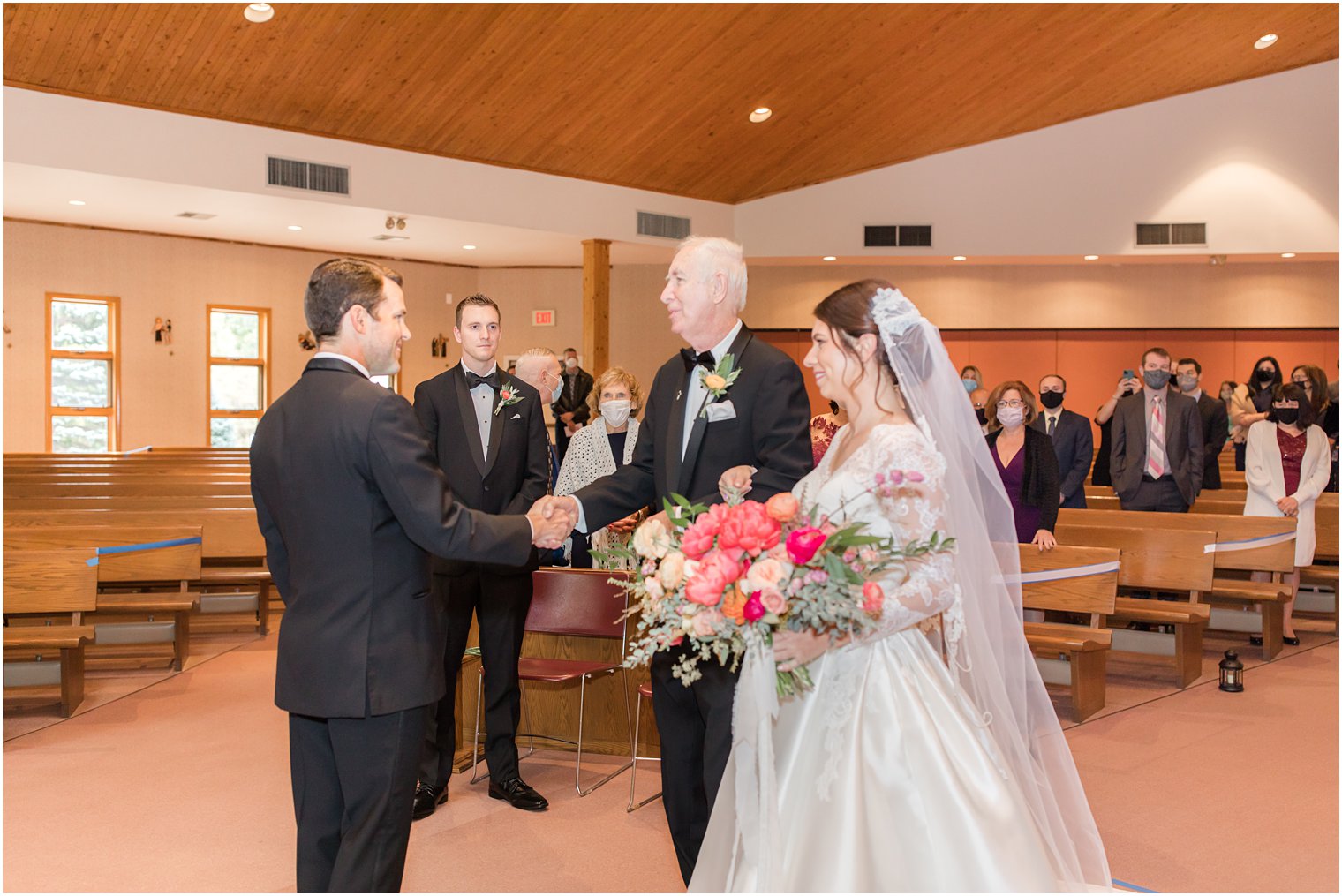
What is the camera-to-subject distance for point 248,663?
21.8 feet

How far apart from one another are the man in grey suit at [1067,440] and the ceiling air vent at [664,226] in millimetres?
6648

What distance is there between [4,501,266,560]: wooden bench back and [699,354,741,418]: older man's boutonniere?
5.04 metres

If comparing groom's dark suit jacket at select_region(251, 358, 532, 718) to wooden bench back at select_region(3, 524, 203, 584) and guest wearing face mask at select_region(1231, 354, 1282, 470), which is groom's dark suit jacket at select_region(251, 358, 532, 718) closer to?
wooden bench back at select_region(3, 524, 203, 584)

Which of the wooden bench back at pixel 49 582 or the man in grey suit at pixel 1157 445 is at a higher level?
the man in grey suit at pixel 1157 445

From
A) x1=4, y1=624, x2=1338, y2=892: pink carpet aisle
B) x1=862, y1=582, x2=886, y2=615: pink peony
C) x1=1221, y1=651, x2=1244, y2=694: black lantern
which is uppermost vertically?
x1=862, y1=582, x2=886, y2=615: pink peony

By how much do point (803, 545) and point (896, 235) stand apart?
1193cm

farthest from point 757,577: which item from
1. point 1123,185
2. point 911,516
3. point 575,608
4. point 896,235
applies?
point 1123,185

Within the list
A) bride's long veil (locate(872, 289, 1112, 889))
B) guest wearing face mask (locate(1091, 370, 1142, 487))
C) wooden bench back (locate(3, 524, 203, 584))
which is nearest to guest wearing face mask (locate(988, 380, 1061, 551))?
guest wearing face mask (locate(1091, 370, 1142, 487))

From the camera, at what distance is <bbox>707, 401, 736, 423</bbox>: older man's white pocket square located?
3.07 metres

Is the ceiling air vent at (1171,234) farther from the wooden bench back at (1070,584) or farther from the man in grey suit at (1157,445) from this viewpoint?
the wooden bench back at (1070,584)

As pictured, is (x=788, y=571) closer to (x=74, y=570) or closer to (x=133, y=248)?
(x=74, y=570)

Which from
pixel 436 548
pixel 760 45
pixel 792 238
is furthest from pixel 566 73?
pixel 436 548

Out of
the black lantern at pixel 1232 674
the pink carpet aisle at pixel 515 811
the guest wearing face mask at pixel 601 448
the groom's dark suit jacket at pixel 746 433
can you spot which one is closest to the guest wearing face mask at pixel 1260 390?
the black lantern at pixel 1232 674

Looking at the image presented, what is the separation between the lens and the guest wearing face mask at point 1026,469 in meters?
5.93
